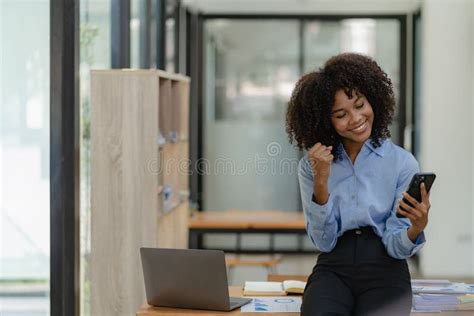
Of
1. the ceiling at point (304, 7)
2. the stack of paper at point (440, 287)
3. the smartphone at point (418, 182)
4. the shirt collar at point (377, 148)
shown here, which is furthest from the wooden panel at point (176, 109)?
the ceiling at point (304, 7)

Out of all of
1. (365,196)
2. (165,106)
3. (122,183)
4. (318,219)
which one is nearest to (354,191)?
(365,196)

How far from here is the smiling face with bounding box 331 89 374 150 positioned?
303cm

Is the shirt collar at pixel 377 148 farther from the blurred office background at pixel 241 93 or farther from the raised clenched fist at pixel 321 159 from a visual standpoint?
the blurred office background at pixel 241 93

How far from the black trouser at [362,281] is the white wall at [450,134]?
5155mm

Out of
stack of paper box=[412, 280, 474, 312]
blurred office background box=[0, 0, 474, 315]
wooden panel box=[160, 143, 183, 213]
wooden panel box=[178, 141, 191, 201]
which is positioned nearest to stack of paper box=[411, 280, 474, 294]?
stack of paper box=[412, 280, 474, 312]

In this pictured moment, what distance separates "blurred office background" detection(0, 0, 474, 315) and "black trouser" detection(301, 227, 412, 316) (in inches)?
55.1

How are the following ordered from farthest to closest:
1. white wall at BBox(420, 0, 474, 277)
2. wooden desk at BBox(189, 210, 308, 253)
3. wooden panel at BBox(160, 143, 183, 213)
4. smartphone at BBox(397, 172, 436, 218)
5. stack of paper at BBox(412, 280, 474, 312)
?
white wall at BBox(420, 0, 474, 277)
wooden desk at BBox(189, 210, 308, 253)
wooden panel at BBox(160, 143, 183, 213)
stack of paper at BBox(412, 280, 474, 312)
smartphone at BBox(397, 172, 436, 218)

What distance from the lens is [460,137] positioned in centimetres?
805

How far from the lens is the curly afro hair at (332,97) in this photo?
3045mm

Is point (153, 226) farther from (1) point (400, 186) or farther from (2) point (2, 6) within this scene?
(1) point (400, 186)

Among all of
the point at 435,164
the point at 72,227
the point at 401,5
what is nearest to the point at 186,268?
the point at 72,227

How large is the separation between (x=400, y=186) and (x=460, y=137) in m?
5.17

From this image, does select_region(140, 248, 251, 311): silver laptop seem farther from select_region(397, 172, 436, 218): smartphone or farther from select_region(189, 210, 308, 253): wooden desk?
select_region(189, 210, 308, 253): wooden desk

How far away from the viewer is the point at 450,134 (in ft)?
26.6
